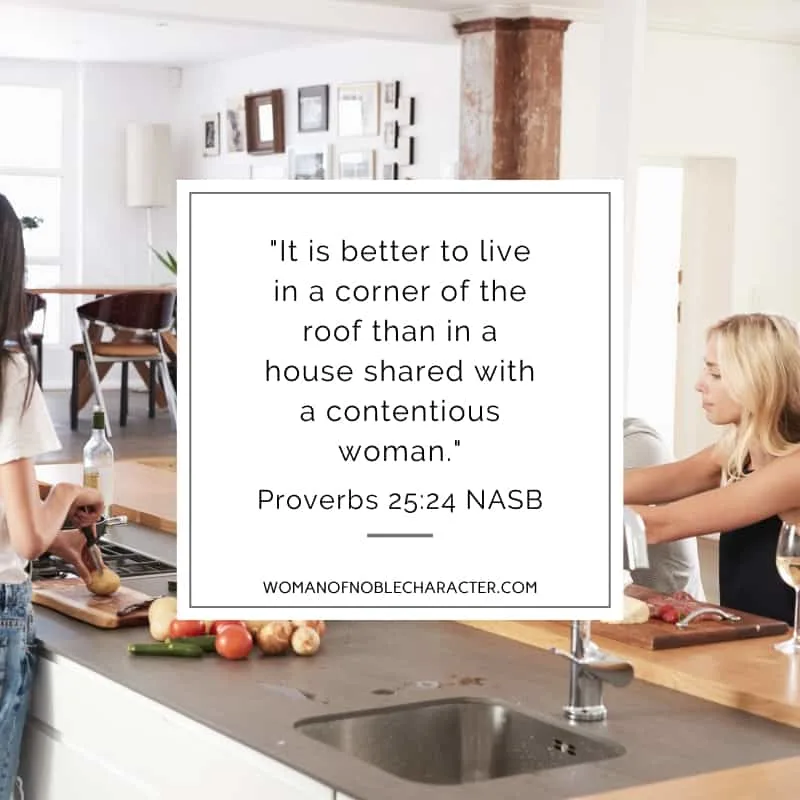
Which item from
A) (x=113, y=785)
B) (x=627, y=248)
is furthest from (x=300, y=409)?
(x=627, y=248)

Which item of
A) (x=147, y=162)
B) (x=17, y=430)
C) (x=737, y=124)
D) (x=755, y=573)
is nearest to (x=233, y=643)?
(x=17, y=430)

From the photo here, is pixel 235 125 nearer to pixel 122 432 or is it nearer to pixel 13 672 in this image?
pixel 122 432

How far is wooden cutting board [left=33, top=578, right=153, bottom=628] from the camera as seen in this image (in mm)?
2555

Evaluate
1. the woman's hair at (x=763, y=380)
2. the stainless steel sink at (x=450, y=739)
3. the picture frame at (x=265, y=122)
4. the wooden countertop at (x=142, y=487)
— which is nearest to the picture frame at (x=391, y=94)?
the picture frame at (x=265, y=122)

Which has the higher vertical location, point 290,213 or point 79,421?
point 290,213

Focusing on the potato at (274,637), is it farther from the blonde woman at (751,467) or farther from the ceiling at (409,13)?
the ceiling at (409,13)

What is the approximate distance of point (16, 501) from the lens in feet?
7.99

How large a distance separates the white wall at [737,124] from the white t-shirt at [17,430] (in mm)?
6524

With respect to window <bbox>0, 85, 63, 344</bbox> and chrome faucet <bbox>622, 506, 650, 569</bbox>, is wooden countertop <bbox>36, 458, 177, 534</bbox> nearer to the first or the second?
chrome faucet <bbox>622, 506, 650, 569</bbox>

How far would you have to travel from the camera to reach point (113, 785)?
7.44 feet

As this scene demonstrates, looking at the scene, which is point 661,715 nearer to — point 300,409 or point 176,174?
point 300,409

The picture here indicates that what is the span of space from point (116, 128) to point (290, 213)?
12.7 m

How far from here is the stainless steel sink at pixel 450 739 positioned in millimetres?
2074

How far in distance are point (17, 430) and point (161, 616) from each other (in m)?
0.37
